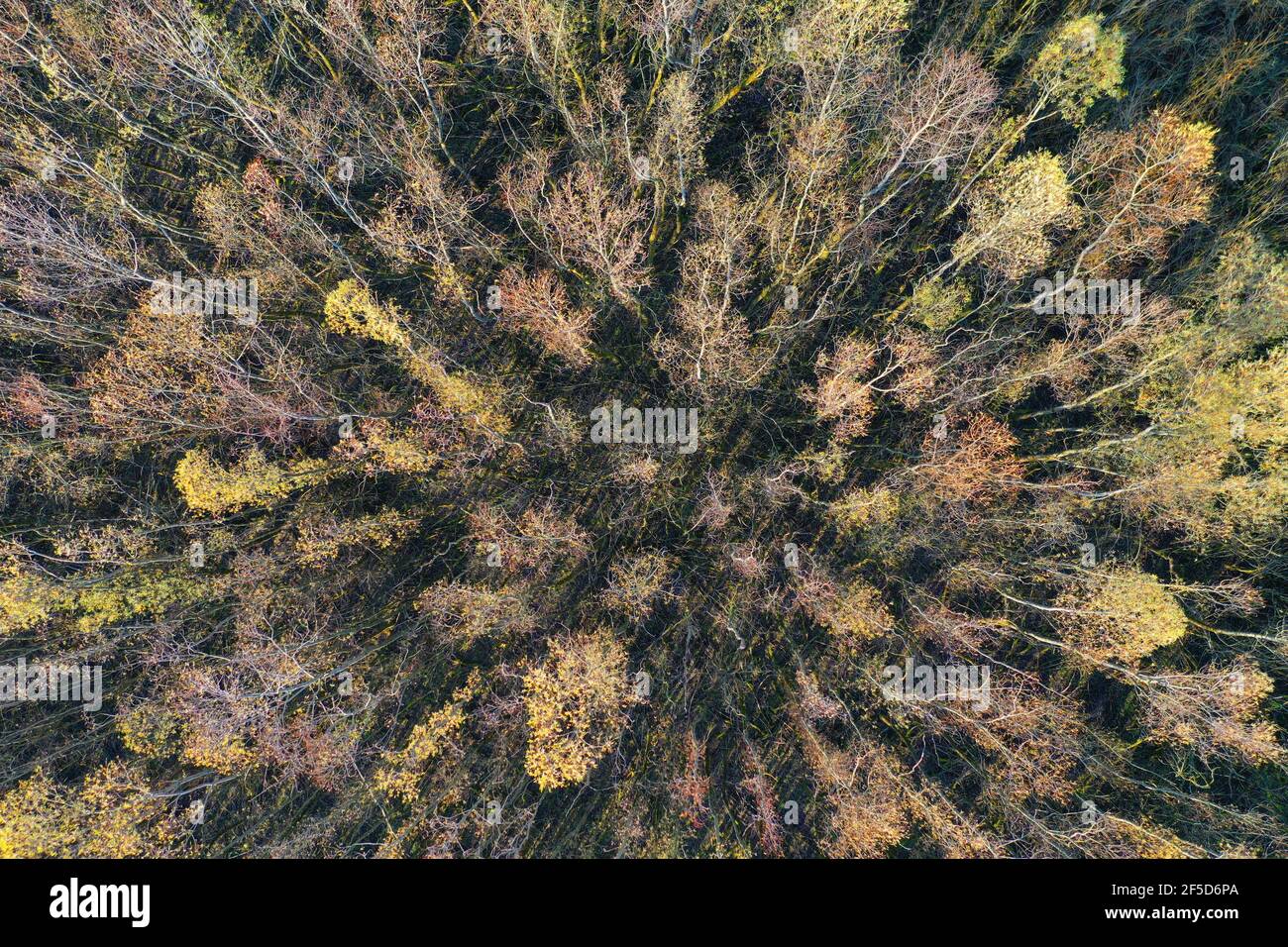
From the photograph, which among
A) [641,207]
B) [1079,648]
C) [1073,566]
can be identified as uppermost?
[641,207]

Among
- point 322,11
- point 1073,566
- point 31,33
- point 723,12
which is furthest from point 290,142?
point 1073,566

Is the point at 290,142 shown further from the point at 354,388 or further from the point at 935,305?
the point at 935,305

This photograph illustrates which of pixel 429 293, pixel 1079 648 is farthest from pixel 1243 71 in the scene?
pixel 429 293

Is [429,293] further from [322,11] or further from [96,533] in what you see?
[96,533]

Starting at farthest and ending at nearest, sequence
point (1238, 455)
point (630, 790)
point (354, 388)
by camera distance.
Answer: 1. point (354, 388)
2. point (630, 790)
3. point (1238, 455)

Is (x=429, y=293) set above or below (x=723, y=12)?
below
